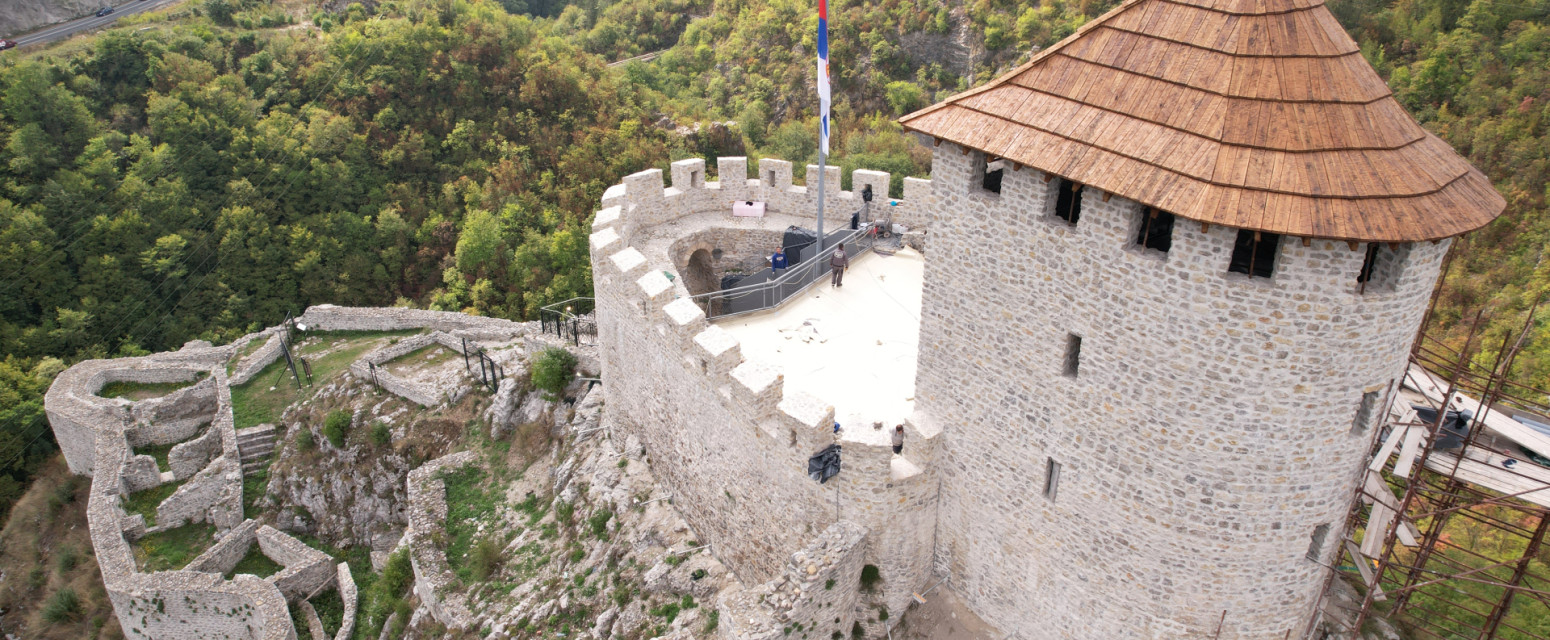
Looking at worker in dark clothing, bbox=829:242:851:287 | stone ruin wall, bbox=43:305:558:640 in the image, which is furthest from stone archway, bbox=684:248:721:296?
stone ruin wall, bbox=43:305:558:640

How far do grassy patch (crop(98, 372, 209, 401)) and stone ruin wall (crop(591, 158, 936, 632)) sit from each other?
71.7 ft

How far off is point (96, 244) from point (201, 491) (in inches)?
877

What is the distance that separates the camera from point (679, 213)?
22.0 meters

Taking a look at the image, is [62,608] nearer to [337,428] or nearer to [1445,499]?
[337,428]

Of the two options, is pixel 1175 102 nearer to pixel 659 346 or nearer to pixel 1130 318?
pixel 1130 318

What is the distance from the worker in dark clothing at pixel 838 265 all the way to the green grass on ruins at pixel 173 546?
2158 centimetres

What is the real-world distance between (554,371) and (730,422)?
9.21m

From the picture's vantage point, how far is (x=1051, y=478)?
12898mm

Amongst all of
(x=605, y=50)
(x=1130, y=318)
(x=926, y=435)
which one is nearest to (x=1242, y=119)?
(x=1130, y=318)

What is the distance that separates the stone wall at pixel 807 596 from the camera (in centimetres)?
1379

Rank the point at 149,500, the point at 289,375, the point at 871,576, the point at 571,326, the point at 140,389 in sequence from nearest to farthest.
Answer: the point at 871,576 → the point at 571,326 → the point at 149,500 → the point at 289,375 → the point at 140,389

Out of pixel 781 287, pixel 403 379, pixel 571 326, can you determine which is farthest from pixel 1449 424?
pixel 403 379

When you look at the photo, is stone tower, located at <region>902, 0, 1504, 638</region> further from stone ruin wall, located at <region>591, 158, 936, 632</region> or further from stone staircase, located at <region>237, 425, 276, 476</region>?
stone staircase, located at <region>237, 425, 276, 476</region>

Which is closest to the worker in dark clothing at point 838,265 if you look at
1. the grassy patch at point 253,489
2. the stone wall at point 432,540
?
the stone wall at point 432,540
